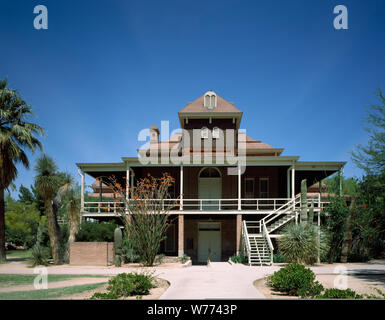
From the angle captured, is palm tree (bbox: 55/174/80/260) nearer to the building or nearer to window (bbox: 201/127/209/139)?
the building

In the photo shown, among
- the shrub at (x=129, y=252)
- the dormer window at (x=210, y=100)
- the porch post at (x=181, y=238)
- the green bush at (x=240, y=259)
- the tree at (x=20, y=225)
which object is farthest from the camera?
the tree at (x=20, y=225)

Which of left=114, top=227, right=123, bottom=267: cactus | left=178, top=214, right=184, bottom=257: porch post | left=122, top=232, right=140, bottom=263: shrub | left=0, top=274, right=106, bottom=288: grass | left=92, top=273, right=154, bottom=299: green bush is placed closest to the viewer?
→ left=92, top=273, right=154, bottom=299: green bush

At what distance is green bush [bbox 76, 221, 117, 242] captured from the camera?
19.9 metres

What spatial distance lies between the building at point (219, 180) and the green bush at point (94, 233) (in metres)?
1.20

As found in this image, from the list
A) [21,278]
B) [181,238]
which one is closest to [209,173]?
[181,238]

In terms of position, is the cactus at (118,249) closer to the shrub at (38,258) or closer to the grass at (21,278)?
the grass at (21,278)

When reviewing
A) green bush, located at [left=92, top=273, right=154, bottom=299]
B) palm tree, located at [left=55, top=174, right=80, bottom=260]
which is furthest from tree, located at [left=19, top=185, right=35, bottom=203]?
green bush, located at [left=92, top=273, right=154, bottom=299]

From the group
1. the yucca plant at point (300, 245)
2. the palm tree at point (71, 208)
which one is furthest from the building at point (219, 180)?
the yucca plant at point (300, 245)

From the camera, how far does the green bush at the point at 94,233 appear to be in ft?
65.4

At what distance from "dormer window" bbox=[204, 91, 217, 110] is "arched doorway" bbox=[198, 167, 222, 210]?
Answer: 5.40m

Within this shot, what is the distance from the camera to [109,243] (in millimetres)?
19562
